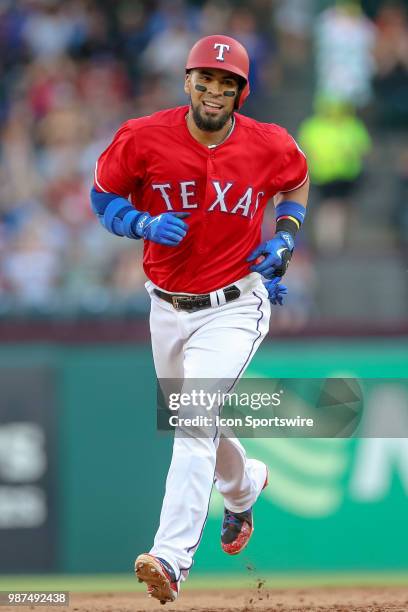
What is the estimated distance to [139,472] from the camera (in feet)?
33.5

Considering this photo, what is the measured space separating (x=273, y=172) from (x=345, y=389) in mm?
3529

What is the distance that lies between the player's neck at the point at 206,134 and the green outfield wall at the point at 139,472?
3565mm

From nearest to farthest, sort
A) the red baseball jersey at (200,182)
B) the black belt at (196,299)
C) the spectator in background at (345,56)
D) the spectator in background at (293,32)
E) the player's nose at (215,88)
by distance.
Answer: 1. the player's nose at (215,88)
2. the red baseball jersey at (200,182)
3. the black belt at (196,299)
4. the spectator in background at (345,56)
5. the spectator in background at (293,32)

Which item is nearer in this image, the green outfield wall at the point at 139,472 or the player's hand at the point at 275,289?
the player's hand at the point at 275,289

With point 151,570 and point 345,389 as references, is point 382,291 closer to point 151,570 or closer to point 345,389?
point 345,389

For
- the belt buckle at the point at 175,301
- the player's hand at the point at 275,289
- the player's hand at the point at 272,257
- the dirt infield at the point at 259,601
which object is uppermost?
the player's hand at the point at 272,257

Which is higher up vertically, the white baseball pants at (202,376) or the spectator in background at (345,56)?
the spectator in background at (345,56)

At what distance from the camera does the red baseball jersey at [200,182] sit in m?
6.81

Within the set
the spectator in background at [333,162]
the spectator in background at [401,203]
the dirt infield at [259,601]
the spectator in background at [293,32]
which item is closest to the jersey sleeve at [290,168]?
the dirt infield at [259,601]

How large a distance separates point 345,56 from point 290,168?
6.63m

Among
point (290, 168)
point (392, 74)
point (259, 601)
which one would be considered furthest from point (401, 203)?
point (290, 168)

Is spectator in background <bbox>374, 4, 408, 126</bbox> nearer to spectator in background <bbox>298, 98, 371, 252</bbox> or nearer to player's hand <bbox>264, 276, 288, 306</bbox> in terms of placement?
spectator in background <bbox>298, 98, 371, 252</bbox>

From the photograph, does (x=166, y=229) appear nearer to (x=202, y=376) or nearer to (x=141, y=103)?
(x=202, y=376)

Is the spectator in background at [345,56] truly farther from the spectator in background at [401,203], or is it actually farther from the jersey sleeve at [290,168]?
the jersey sleeve at [290,168]
